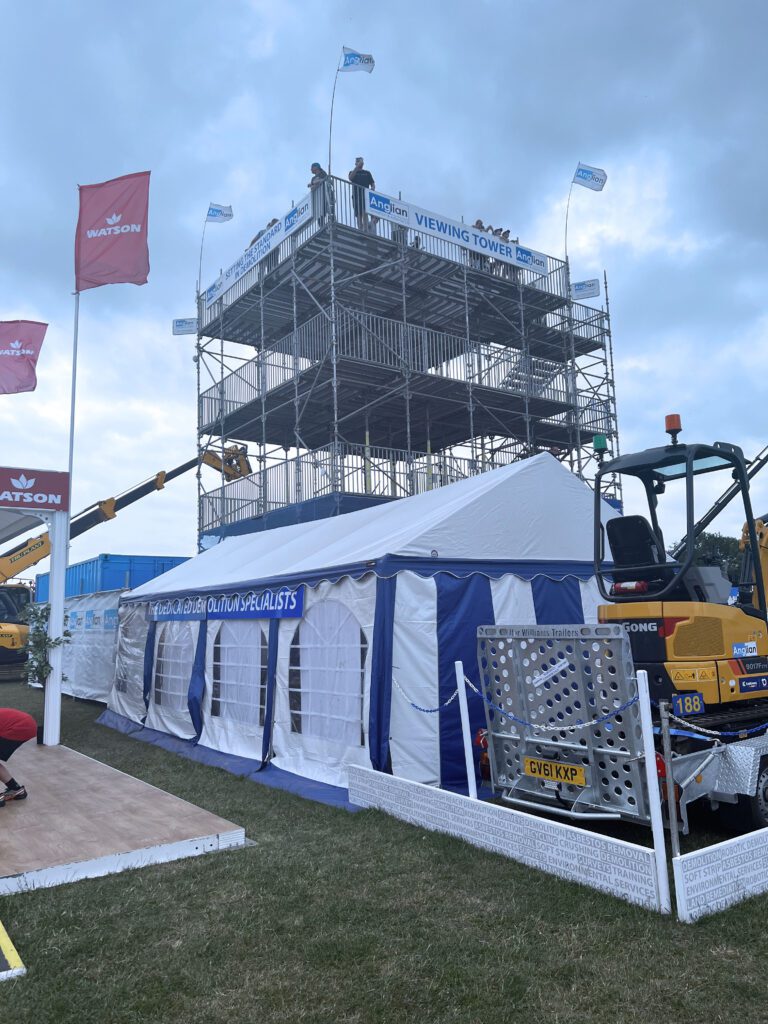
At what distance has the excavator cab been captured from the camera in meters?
5.35

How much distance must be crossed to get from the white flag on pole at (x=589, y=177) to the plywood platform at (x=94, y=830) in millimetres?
22480

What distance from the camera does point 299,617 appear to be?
331 inches

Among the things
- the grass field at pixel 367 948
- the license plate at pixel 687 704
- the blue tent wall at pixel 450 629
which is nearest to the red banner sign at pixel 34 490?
the blue tent wall at pixel 450 629

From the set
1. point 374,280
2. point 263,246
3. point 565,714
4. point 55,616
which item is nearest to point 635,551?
point 565,714

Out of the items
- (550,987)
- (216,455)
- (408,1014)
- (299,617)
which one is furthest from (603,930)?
(216,455)

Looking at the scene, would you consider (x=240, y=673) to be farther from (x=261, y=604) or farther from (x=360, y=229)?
(x=360, y=229)

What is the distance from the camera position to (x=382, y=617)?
282 inches

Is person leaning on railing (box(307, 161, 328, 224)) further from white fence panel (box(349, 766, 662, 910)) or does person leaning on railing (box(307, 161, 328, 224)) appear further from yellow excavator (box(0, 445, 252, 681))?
white fence panel (box(349, 766, 662, 910))

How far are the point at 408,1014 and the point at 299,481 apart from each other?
16.3m

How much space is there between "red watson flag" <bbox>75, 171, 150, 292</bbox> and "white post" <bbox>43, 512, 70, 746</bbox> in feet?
14.2

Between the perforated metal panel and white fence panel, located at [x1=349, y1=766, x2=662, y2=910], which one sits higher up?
the perforated metal panel

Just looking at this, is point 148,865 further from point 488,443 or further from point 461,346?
point 488,443

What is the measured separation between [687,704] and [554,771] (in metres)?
1.03

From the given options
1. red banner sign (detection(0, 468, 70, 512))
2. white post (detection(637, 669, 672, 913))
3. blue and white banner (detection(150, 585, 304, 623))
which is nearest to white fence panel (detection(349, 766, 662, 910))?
white post (detection(637, 669, 672, 913))
